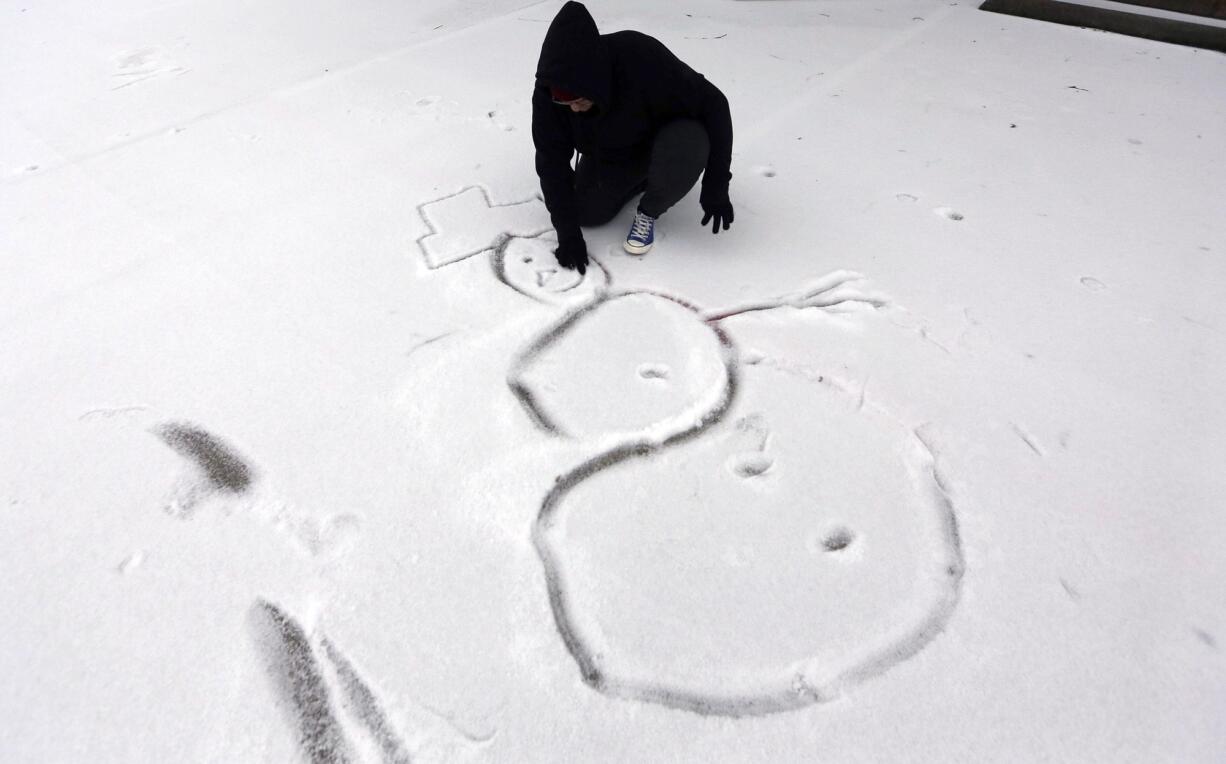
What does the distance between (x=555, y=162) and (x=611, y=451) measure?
733 mm

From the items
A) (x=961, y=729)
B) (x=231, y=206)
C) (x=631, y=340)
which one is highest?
(x=231, y=206)

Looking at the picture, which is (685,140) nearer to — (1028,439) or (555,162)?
(555,162)

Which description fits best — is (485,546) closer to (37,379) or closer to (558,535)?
(558,535)

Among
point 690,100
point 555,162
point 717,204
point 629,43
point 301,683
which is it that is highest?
point 629,43

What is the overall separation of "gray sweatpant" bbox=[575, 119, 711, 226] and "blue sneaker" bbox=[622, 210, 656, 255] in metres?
0.02

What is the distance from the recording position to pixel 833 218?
1.79 m

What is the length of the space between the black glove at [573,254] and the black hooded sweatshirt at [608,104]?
0.02 metres

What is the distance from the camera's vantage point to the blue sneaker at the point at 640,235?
5.46 feet

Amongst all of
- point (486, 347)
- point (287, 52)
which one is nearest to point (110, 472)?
point (486, 347)

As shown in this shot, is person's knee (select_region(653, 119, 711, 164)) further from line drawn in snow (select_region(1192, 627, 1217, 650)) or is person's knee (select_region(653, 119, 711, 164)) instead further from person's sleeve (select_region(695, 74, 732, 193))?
line drawn in snow (select_region(1192, 627, 1217, 650))

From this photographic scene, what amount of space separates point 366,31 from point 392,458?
2.59m

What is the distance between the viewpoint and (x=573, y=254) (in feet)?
5.23

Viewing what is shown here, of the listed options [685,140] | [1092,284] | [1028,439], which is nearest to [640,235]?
[685,140]

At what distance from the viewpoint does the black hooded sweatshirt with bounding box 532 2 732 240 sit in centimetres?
132
